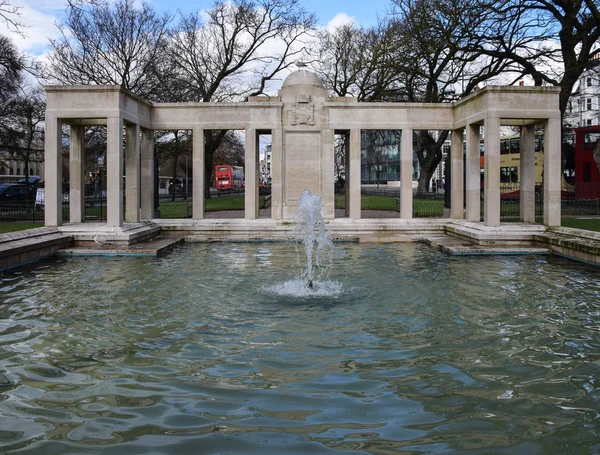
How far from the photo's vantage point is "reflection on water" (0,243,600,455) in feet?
14.2

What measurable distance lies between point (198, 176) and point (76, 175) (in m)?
4.27

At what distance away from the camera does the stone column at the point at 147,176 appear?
2136cm

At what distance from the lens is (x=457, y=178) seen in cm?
2145

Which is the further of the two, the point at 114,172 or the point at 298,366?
the point at 114,172

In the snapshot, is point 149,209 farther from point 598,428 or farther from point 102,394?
point 598,428

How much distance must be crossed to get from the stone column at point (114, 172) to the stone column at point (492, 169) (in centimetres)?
1156

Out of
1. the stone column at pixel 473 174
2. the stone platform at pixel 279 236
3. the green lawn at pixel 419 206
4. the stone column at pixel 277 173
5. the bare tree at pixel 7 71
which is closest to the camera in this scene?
the stone platform at pixel 279 236

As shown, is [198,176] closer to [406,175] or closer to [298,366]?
[406,175]

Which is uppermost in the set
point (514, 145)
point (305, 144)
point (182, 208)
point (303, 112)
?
point (514, 145)

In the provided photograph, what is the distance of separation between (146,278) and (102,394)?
21.5 feet

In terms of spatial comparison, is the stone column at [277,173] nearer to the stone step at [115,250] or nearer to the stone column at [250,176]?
the stone column at [250,176]

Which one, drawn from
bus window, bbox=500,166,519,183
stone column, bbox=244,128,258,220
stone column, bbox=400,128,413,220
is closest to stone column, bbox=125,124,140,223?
stone column, bbox=244,128,258,220

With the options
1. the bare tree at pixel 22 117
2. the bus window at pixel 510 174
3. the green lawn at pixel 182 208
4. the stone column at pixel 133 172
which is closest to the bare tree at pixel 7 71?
the bare tree at pixel 22 117

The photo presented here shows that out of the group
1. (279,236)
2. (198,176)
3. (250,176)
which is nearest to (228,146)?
(198,176)
